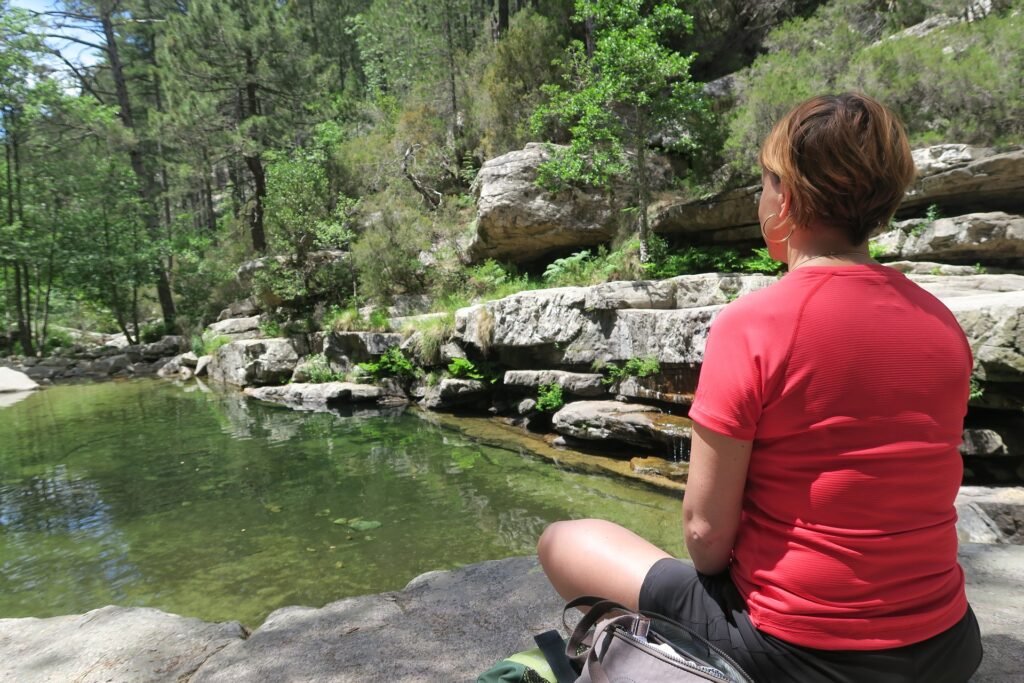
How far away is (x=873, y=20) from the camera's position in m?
12.0

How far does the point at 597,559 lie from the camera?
1479 millimetres

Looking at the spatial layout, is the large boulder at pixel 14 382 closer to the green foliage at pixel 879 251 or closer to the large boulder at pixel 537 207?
the large boulder at pixel 537 207

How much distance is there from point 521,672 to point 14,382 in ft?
64.8

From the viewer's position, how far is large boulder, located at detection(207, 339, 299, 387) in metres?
14.2

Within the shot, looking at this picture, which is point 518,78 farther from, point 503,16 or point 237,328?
point 237,328

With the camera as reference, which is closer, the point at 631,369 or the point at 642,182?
the point at 631,369

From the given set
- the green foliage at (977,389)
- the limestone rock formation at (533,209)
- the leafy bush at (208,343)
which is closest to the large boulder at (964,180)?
the green foliage at (977,389)

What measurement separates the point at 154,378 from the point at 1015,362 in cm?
1970

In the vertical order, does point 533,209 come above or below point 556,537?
above

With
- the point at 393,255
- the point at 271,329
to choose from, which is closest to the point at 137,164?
the point at 271,329

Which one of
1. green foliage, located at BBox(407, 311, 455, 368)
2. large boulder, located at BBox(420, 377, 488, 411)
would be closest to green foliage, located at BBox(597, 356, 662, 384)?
large boulder, located at BBox(420, 377, 488, 411)

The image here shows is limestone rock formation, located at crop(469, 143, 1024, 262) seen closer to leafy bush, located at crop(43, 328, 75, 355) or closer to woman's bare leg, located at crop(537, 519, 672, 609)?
woman's bare leg, located at crop(537, 519, 672, 609)

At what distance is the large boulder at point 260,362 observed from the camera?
14.2 m

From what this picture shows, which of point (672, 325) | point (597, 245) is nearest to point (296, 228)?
point (597, 245)
